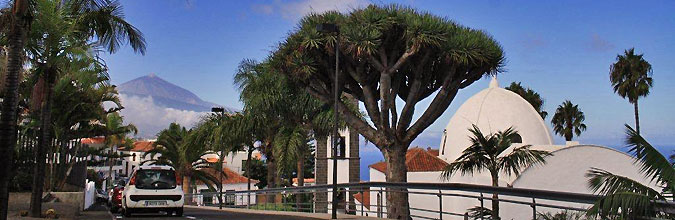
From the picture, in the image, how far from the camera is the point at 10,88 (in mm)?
12656

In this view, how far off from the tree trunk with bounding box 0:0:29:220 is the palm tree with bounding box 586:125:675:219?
1062 centimetres

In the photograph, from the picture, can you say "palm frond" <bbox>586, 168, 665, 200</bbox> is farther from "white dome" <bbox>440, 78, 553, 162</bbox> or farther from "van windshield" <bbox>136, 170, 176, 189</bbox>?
"white dome" <bbox>440, 78, 553, 162</bbox>

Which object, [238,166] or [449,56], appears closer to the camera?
[449,56]

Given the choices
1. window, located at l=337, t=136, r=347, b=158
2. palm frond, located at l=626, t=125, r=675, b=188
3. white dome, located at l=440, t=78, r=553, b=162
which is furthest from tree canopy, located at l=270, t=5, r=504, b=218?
window, located at l=337, t=136, r=347, b=158

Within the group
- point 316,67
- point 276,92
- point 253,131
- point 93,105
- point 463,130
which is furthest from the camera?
point 463,130

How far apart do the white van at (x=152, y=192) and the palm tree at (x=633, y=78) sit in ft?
156

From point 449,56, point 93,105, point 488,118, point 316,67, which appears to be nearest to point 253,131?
point 93,105

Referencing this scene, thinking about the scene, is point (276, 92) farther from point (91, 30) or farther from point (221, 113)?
point (91, 30)

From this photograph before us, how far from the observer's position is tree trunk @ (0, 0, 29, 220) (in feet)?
39.1

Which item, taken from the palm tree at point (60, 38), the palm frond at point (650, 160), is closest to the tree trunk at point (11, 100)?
the palm tree at point (60, 38)

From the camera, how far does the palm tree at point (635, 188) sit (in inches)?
299

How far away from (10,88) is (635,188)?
464 inches

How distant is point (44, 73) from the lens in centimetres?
1759

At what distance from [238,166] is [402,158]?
312 feet
